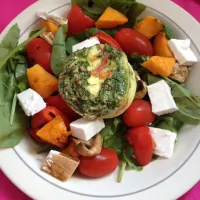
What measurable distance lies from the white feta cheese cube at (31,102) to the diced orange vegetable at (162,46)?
0.52 meters

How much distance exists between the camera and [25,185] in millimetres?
1515

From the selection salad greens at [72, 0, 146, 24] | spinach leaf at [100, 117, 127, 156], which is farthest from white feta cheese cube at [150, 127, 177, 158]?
salad greens at [72, 0, 146, 24]

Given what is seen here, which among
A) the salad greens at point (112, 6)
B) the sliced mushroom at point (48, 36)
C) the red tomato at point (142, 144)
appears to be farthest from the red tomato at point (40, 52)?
the red tomato at point (142, 144)

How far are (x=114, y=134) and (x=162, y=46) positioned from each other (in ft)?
1.34

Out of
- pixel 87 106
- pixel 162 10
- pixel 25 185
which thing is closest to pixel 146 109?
pixel 87 106

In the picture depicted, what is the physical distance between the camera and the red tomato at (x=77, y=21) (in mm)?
1779

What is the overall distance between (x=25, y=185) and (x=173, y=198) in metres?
0.52

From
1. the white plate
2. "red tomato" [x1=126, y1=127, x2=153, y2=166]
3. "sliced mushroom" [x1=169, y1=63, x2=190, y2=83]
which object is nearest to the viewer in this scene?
the white plate

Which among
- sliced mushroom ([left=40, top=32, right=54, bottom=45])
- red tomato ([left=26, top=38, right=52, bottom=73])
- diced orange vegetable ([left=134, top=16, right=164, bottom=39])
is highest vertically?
diced orange vegetable ([left=134, top=16, right=164, bottom=39])

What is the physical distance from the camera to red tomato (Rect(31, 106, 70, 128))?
162 cm

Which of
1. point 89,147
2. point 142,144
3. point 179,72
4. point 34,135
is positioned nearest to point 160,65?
point 179,72

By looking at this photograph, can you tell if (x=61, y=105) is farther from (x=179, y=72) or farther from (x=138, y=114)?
(x=179, y=72)

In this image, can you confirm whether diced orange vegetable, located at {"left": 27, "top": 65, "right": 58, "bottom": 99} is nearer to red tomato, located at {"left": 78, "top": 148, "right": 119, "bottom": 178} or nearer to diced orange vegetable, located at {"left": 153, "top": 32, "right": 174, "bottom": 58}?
red tomato, located at {"left": 78, "top": 148, "right": 119, "bottom": 178}

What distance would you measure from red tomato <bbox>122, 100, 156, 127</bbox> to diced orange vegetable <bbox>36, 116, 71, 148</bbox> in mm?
233
